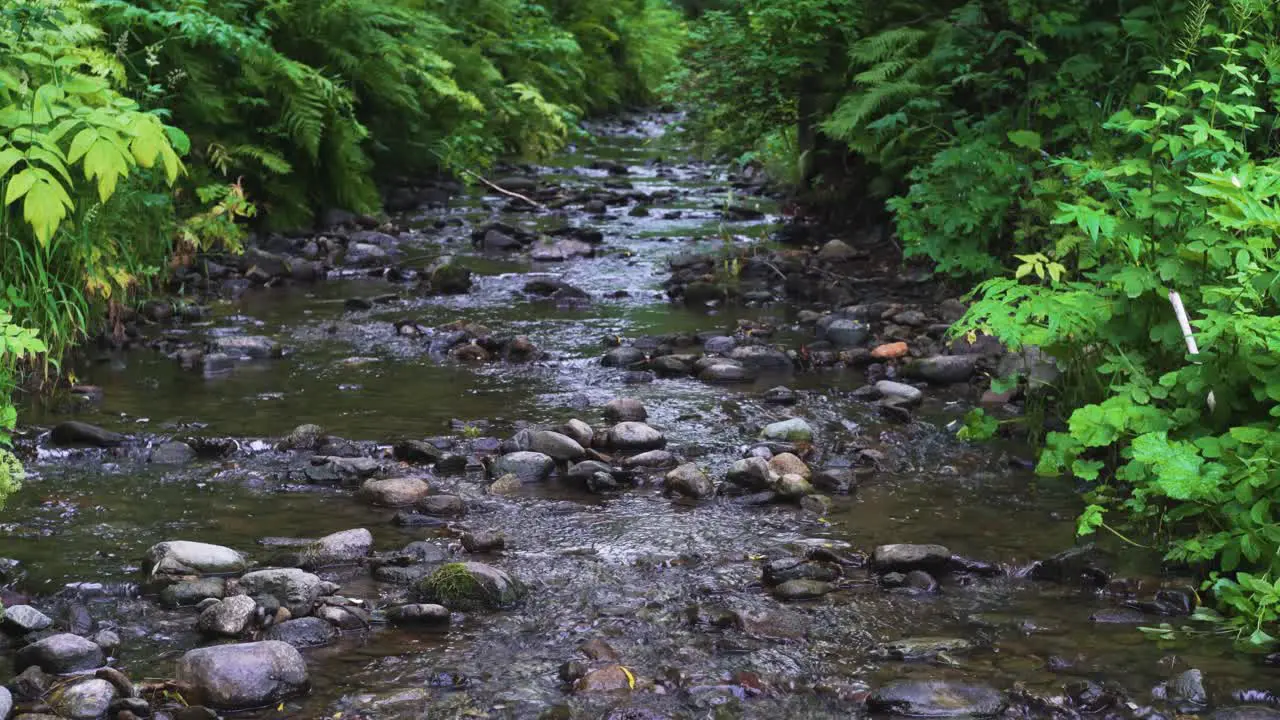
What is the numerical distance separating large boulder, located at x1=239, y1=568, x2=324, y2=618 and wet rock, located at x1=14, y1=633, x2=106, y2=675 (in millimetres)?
557

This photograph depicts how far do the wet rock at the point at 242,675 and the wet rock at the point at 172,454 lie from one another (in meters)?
2.13

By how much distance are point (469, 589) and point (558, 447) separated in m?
1.54

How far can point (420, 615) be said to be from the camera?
12.2ft

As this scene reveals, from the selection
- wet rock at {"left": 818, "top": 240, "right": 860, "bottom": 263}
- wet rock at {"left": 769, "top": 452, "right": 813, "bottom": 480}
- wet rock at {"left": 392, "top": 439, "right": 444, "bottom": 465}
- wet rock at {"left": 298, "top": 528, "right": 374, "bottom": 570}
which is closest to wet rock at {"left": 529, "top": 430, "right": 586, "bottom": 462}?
wet rock at {"left": 392, "top": 439, "right": 444, "bottom": 465}

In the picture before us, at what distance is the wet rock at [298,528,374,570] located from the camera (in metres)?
4.19

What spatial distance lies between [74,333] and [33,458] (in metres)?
1.24

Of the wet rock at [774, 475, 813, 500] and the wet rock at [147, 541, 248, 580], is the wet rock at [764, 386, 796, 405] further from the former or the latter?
the wet rock at [147, 541, 248, 580]

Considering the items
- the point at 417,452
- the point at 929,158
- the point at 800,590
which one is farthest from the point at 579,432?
the point at 929,158

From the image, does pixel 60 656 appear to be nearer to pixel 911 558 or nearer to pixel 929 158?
pixel 911 558

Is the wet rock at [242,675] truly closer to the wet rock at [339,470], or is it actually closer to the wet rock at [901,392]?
the wet rock at [339,470]

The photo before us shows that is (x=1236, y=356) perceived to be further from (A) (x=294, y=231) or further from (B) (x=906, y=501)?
(A) (x=294, y=231)

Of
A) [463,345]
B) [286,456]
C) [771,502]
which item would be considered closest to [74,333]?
[286,456]

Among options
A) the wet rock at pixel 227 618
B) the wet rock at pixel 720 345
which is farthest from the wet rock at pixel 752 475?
the wet rock at pixel 720 345

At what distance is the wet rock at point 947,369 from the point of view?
21.5 ft
